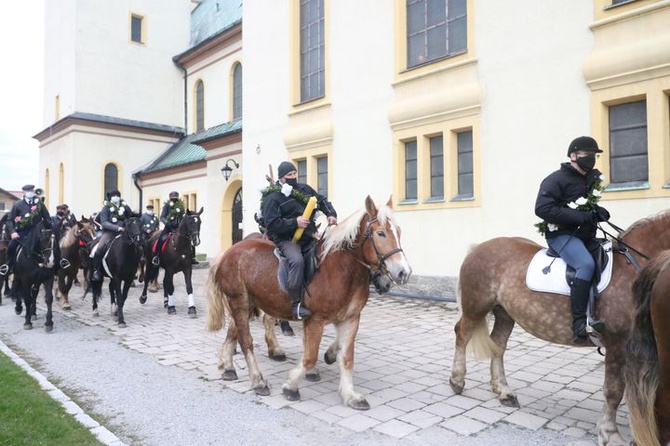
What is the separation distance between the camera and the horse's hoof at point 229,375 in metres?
6.07

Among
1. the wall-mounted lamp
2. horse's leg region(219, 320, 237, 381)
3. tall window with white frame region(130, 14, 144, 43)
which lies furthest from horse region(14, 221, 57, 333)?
tall window with white frame region(130, 14, 144, 43)

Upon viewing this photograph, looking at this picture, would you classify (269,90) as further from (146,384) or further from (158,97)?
(158,97)

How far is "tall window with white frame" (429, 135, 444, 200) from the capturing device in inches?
482

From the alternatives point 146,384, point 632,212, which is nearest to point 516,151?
point 632,212

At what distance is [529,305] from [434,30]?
31.3 feet

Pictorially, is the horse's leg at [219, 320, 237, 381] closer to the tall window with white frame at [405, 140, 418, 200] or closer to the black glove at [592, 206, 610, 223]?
the black glove at [592, 206, 610, 223]

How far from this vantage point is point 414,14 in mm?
12820

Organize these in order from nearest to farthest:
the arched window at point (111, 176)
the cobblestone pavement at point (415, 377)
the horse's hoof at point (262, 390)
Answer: the cobblestone pavement at point (415, 377), the horse's hoof at point (262, 390), the arched window at point (111, 176)

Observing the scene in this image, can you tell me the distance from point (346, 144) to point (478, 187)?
4649 mm

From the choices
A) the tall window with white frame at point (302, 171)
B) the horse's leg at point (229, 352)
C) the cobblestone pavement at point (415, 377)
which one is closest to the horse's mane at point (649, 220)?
the cobblestone pavement at point (415, 377)

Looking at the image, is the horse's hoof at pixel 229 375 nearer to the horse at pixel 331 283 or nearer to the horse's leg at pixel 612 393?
the horse at pixel 331 283

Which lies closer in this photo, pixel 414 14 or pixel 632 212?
pixel 632 212

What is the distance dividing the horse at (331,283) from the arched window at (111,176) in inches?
1081

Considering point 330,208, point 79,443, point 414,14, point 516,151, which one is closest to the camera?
point 79,443
